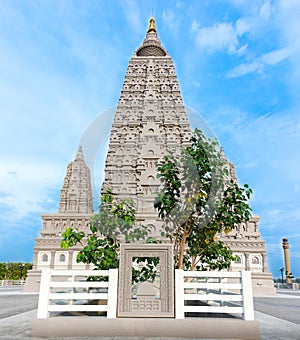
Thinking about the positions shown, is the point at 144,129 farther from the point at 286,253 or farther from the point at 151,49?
the point at 286,253

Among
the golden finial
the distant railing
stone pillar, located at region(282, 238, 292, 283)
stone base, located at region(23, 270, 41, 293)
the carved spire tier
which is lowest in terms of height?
the distant railing

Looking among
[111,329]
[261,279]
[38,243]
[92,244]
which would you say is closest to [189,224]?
[92,244]

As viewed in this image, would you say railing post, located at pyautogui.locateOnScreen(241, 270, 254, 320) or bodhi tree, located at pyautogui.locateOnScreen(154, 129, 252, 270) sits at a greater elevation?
bodhi tree, located at pyautogui.locateOnScreen(154, 129, 252, 270)

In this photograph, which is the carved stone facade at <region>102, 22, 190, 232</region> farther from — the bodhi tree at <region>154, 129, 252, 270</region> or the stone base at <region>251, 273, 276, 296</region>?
the bodhi tree at <region>154, 129, 252, 270</region>

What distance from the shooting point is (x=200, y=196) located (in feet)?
29.7

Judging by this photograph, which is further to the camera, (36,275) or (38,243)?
(38,243)

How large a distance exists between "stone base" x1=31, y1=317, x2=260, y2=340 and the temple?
74.3 ft

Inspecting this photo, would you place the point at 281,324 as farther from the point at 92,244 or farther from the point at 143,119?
the point at 143,119

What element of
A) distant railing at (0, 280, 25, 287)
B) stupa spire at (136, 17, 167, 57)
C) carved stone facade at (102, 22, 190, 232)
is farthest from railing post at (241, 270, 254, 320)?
stupa spire at (136, 17, 167, 57)

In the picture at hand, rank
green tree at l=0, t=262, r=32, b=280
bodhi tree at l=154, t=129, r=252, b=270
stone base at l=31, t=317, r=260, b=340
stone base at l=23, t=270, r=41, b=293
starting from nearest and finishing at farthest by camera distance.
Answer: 1. stone base at l=31, t=317, r=260, b=340
2. bodhi tree at l=154, t=129, r=252, b=270
3. stone base at l=23, t=270, r=41, b=293
4. green tree at l=0, t=262, r=32, b=280

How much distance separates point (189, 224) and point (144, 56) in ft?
128

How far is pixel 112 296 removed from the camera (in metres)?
6.01

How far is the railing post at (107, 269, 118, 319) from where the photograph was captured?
5918 mm

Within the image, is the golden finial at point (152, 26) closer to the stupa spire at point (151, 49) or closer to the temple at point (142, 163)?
the temple at point (142, 163)
